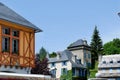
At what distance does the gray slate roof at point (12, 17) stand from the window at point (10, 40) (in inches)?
28.0

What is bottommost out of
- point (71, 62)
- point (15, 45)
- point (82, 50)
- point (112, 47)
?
point (15, 45)

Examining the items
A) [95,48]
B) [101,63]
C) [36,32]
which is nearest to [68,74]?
[101,63]

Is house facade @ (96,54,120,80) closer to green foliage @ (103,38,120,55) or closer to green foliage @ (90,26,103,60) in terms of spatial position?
green foliage @ (103,38,120,55)

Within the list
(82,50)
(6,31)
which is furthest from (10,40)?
(82,50)

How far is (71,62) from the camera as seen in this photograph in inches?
2682

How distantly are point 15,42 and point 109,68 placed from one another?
40.2 m

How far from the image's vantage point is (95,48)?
83625mm

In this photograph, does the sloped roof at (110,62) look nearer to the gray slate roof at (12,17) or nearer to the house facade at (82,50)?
the house facade at (82,50)

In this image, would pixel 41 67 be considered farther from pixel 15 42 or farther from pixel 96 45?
pixel 96 45

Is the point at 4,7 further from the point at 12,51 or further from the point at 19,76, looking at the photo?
the point at 19,76

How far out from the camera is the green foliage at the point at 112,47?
8073 centimetres

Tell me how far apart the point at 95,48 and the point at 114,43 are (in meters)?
4.60

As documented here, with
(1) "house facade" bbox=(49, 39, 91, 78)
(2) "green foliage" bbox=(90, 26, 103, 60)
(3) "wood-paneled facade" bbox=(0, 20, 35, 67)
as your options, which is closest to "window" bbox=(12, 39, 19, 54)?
(3) "wood-paneled facade" bbox=(0, 20, 35, 67)

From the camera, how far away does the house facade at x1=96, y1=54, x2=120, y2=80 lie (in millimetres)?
59159
